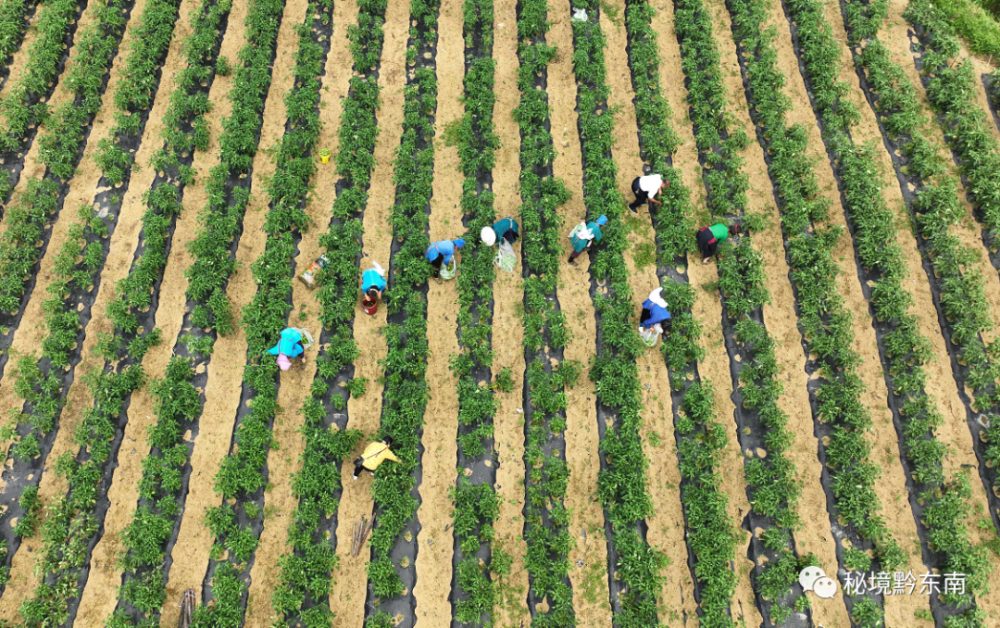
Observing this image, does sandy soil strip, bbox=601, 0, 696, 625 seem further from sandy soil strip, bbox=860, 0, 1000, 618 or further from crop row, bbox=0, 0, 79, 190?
crop row, bbox=0, 0, 79, 190

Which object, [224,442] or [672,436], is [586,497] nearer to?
[672,436]

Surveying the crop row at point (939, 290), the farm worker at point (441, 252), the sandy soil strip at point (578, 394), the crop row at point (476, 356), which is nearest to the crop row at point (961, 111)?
the crop row at point (939, 290)

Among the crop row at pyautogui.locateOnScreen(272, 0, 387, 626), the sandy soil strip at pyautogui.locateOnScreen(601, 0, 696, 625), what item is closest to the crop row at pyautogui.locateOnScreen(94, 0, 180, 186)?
the crop row at pyautogui.locateOnScreen(272, 0, 387, 626)

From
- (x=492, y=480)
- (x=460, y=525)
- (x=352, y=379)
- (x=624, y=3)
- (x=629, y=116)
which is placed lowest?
(x=460, y=525)

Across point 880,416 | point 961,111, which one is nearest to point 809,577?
point 880,416

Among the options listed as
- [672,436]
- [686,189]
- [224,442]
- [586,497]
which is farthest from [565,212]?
[224,442]
